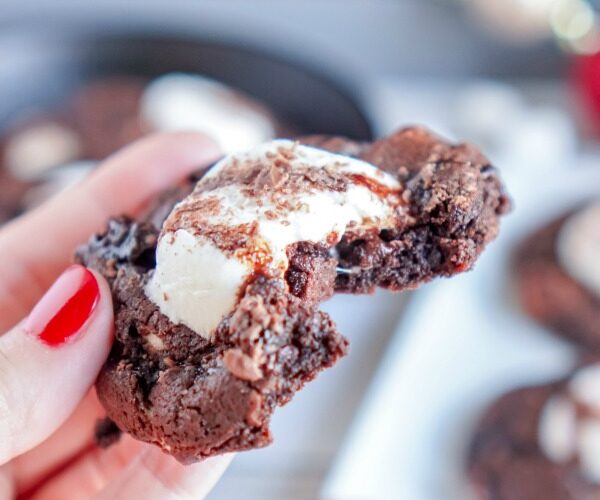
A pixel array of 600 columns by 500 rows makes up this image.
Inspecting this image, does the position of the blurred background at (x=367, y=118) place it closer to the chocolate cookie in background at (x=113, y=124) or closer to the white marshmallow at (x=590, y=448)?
the chocolate cookie in background at (x=113, y=124)

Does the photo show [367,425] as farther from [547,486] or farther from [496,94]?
[496,94]

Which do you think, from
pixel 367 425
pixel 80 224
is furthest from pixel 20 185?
pixel 367 425

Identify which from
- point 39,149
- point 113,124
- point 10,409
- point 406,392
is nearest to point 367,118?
point 406,392

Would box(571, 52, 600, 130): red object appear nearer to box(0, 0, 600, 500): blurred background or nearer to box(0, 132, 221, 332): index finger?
box(0, 0, 600, 500): blurred background

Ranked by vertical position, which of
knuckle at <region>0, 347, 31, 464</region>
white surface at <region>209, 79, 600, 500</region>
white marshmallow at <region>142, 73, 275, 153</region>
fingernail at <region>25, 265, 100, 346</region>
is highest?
fingernail at <region>25, 265, 100, 346</region>

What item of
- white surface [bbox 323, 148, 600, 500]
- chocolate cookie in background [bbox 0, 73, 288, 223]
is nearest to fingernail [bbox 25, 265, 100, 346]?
white surface [bbox 323, 148, 600, 500]

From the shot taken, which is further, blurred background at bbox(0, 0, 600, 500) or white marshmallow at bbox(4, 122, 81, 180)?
white marshmallow at bbox(4, 122, 81, 180)

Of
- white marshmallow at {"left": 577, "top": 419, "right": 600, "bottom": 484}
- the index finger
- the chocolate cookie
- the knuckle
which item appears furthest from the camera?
white marshmallow at {"left": 577, "top": 419, "right": 600, "bottom": 484}

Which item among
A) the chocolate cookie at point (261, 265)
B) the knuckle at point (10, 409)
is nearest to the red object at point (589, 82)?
the chocolate cookie at point (261, 265)
